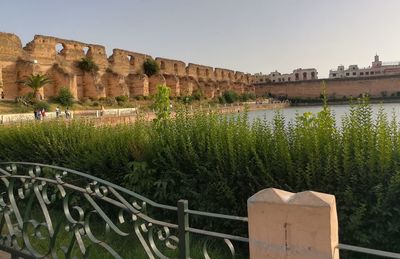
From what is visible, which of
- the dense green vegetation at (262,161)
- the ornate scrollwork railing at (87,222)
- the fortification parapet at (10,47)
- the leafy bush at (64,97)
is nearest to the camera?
the ornate scrollwork railing at (87,222)

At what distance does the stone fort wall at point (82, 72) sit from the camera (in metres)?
32.9

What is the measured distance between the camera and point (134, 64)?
4912cm

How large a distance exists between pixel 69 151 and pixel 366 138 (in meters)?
3.62

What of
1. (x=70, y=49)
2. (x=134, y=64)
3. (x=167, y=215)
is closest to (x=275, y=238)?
(x=167, y=215)

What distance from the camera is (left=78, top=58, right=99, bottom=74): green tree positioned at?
40.3 meters

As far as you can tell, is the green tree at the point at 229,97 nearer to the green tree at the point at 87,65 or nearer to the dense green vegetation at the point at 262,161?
the green tree at the point at 87,65

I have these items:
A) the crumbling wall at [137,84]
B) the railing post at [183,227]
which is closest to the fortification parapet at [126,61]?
the crumbling wall at [137,84]

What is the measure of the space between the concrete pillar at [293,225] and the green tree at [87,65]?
41.1 meters

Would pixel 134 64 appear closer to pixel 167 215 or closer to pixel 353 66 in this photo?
pixel 167 215

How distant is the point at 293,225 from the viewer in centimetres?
135

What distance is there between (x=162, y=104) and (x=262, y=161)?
2.01 metres

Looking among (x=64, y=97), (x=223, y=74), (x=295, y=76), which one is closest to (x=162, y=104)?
(x=64, y=97)

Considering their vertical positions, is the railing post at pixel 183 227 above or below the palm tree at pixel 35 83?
below

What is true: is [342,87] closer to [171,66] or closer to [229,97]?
[229,97]
